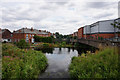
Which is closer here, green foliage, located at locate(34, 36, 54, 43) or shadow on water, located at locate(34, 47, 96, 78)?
shadow on water, located at locate(34, 47, 96, 78)

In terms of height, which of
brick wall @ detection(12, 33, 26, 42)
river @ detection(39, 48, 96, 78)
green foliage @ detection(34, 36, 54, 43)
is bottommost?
river @ detection(39, 48, 96, 78)

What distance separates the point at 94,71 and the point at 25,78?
16.8ft

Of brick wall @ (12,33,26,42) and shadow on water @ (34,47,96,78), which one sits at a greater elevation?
brick wall @ (12,33,26,42)

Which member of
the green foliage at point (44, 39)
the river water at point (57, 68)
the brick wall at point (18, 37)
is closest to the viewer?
the river water at point (57, 68)

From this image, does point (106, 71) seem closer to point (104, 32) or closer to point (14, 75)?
point (14, 75)

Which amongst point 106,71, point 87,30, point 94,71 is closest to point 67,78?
point 94,71

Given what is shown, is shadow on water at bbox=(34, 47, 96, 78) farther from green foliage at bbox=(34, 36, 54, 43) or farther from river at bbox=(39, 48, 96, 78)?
green foliage at bbox=(34, 36, 54, 43)

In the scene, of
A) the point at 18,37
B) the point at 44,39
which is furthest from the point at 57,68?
the point at 18,37

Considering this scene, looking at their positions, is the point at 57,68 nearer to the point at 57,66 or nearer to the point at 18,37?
the point at 57,66

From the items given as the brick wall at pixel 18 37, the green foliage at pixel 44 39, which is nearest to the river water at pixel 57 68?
the green foliage at pixel 44 39

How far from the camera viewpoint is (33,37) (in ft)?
128

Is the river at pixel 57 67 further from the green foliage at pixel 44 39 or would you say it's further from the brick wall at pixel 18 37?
the brick wall at pixel 18 37

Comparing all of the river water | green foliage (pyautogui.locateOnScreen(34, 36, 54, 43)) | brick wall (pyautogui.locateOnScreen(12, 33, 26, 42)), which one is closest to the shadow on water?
the river water

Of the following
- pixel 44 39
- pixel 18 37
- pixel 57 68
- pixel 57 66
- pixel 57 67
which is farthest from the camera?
pixel 18 37
